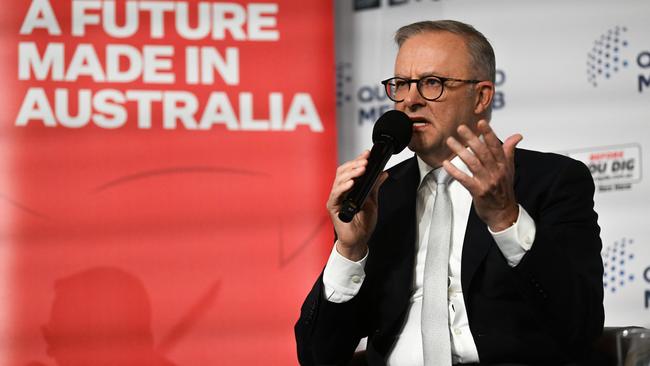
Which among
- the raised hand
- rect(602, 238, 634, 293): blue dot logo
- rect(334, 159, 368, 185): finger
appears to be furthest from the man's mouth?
rect(602, 238, 634, 293): blue dot logo

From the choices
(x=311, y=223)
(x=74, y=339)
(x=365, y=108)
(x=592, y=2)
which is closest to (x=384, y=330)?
(x=311, y=223)

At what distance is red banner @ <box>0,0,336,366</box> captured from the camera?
362 centimetres

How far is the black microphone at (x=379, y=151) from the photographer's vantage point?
207cm

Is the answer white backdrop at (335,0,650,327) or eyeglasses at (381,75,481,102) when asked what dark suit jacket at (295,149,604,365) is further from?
white backdrop at (335,0,650,327)

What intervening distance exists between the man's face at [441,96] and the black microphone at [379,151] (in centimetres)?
14

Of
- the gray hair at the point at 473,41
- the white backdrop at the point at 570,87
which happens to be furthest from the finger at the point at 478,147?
the white backdrop at the point at 570,87

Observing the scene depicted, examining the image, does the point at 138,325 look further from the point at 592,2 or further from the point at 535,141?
the point at 592,2

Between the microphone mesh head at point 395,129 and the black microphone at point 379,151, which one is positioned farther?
the microphone mesh head at point 395,129

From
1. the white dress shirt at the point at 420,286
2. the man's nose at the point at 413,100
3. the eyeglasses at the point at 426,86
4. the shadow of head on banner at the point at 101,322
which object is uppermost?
the eyeglasses at the point at 426,86

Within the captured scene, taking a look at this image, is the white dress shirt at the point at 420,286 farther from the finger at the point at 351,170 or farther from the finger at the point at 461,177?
the finger at the point at 461,177

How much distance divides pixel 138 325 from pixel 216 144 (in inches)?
28.8

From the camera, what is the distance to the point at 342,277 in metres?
2.37

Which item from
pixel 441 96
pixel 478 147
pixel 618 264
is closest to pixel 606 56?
pixel 618 264

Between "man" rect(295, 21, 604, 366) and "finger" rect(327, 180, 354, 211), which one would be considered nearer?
"man" rect(295, 21, 604, 366)
